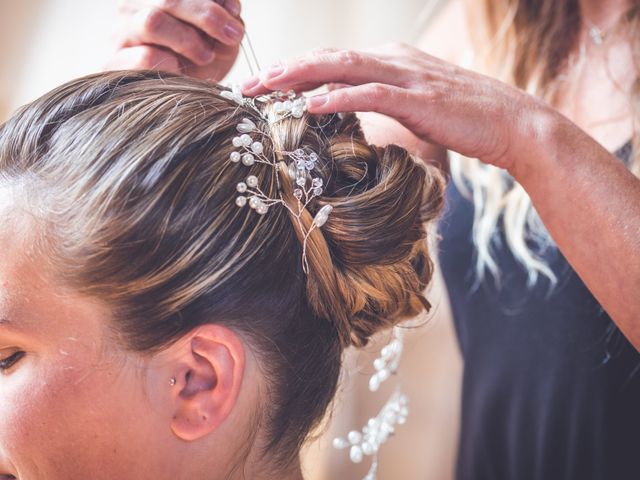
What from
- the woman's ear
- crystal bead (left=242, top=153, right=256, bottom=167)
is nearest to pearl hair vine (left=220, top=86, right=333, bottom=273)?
crystal bead (left=242, top=153, right=256, bottom=167)

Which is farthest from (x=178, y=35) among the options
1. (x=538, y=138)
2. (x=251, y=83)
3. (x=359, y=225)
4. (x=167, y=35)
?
(x=538, y=138)

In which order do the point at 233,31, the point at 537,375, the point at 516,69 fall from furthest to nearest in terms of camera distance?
the point at 516,69 → the point at 537,375 → the point at 233,31

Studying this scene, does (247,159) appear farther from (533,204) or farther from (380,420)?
(380,420)

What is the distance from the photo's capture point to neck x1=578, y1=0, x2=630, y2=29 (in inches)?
49.5

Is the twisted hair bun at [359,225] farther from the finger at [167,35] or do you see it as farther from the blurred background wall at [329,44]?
the blurred background wall at [329,44]

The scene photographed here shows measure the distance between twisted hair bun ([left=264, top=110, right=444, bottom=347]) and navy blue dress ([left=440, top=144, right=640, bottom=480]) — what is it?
43 cm

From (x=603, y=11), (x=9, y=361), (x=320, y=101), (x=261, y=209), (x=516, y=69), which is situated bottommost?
(x=9, y=361)

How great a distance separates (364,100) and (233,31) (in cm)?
26

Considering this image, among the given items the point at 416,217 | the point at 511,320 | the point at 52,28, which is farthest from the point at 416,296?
the point at 52,28

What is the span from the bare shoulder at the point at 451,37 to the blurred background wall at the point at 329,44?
0.37m

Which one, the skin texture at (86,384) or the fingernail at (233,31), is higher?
the fingernail at (233,31)

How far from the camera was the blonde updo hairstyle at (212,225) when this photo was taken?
0.72 metres

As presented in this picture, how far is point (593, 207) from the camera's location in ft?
2.81

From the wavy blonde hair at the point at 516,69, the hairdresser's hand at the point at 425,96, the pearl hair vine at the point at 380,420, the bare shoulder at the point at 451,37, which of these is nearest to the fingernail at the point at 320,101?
the hairdresser's hand at the point at 425,96
